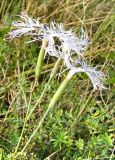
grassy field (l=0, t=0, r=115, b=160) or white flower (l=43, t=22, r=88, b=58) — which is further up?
white flower (l=43, t=22, r=88, b=58)

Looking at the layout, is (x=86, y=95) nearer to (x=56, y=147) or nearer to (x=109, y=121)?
(x=109, y=121)

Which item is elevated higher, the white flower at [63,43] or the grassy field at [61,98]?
the white flower at [63,43]

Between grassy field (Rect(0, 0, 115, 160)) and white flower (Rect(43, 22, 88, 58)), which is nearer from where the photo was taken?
white flower (Rect(43, 22, 88, 58))

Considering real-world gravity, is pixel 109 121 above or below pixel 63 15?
below

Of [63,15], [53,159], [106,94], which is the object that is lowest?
[53,159]

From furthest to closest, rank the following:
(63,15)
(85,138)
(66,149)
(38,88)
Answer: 1. (63,15)
2. (38,88)
3. (85,138)
4. (66,149)

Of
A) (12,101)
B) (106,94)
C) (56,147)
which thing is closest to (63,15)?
(106,94)

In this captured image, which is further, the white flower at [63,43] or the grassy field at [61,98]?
the grassy field at [61,98]

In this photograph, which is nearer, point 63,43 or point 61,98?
point 63,43
